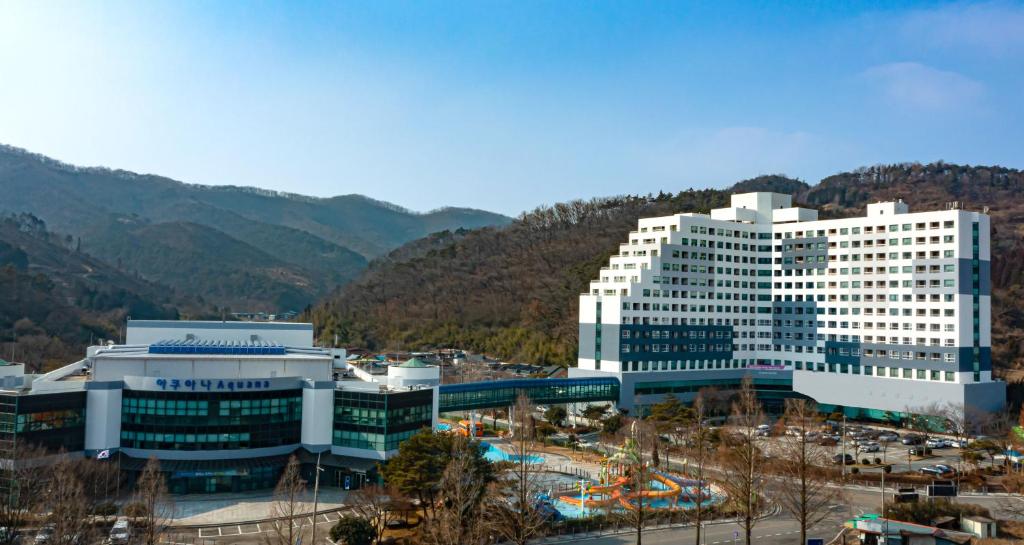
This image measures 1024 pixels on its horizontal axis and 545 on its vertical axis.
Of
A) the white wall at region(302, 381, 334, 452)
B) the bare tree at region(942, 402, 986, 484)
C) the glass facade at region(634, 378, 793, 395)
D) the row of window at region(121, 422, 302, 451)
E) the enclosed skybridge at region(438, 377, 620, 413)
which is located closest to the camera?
the row of window at region(121, 422, 302, 451)

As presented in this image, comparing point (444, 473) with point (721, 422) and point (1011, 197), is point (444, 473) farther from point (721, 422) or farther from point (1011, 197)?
point (1011, 197)

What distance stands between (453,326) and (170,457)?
87586mm

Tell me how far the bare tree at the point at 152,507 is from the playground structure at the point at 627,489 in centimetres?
2032

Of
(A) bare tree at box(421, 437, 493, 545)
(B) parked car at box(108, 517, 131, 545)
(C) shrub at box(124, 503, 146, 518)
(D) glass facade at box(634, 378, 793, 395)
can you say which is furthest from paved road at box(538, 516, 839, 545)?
(D) glass facade at box(634, 378, 793, 395)

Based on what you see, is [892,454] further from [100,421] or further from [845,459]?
[100,421]

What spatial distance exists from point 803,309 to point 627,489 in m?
43.3

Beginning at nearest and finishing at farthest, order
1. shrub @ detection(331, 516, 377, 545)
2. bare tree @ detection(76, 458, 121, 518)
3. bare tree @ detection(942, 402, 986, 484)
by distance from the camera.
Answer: shrub @ detection(331, 516, 377, 545) → bare tree @ detection(76, 458, 121, 518) → bare tree @ detection(942, 402, 986, 484)

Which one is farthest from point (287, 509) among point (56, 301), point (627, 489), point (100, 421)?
point (56, 301)

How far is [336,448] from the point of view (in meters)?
47.1

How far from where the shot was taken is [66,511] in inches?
1107

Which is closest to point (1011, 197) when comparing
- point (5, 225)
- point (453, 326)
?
point (453, 326)

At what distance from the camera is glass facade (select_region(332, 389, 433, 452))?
46.0 m

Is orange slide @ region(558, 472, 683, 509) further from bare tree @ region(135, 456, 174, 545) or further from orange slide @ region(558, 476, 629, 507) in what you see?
bare tree @ region(135, 456, 174, 545)

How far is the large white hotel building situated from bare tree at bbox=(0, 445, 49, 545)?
1909 inches
